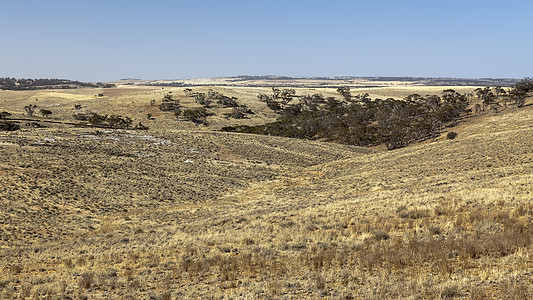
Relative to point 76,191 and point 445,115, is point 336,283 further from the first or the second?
point 445,115

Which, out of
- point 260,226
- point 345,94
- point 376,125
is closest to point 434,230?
point 260,226

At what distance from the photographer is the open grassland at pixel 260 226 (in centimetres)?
1086

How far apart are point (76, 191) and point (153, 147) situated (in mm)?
25076

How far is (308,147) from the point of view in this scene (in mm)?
70188

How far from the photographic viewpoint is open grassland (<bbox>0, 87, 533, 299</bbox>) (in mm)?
10859

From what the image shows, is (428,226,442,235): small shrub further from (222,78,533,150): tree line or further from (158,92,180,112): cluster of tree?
(158,92,180,112): cluster of tree

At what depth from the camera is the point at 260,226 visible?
66.8 ft

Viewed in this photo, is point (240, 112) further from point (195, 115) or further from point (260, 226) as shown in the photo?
point (260, 226)

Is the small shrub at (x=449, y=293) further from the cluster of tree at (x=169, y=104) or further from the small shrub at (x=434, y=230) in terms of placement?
the cluster of tree at (x=169, y=104)

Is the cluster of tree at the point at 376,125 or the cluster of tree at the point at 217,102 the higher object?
the cluster of tree at the point at 217,102

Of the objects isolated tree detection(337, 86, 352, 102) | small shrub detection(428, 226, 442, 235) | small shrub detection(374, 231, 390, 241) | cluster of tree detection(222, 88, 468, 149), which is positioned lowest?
cluster of tree detection(222, 88, 468, 149)

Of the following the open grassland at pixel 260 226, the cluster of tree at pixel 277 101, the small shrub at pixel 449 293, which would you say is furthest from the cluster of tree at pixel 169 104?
the small shrub at pixel 449 293

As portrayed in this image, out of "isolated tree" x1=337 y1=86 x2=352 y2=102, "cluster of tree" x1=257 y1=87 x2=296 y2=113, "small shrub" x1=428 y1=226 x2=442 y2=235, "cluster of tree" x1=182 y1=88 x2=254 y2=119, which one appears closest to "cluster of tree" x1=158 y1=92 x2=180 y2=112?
"cluster of tree" x1=182 y1=88 x2=254 y2=119

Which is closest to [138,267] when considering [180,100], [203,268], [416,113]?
[203,268]
